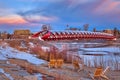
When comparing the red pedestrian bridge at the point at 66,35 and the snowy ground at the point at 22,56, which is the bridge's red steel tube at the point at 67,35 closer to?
the red pedestrian bridge at the point at 66,35

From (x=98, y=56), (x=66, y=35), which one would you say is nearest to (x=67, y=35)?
(x=66, y=35)

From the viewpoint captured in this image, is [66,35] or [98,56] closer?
[98,56]

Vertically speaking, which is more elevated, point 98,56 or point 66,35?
point 66,35

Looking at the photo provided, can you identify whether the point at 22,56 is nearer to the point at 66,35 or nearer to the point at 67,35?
the point at 66,35

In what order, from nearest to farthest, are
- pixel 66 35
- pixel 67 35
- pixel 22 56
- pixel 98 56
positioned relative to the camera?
pixel 22 56 < pixel 98 56 < pixel 66 35 < pixel 67 35

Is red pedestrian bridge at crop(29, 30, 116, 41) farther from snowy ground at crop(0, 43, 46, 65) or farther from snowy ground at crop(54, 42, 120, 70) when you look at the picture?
snowy ground at crop(0, 43, 46, 65)

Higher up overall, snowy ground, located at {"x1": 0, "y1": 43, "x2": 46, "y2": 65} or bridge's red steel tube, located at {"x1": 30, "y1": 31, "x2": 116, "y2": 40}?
bridge's red steel tube, located at {"x1": 30, "y1": 31, "x2": 116, "y2": 40}

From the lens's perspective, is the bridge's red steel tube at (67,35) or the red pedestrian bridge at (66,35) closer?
the red pedestrian bridge at (66,35)

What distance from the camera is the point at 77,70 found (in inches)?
1032

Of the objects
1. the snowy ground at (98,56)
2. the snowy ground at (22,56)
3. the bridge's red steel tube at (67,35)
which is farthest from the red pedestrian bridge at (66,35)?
the snowy ground at (22,56)

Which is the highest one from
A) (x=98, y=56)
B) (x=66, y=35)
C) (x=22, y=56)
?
(x=66, y=35)

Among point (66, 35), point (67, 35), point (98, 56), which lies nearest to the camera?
point (98, 56)

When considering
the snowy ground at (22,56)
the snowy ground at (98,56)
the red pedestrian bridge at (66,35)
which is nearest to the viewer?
the snowy ground at (98,56)

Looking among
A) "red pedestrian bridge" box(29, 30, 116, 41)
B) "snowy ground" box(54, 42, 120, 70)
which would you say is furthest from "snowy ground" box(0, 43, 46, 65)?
"red pedestrian bridge" box(29, 30, 116, 41)
